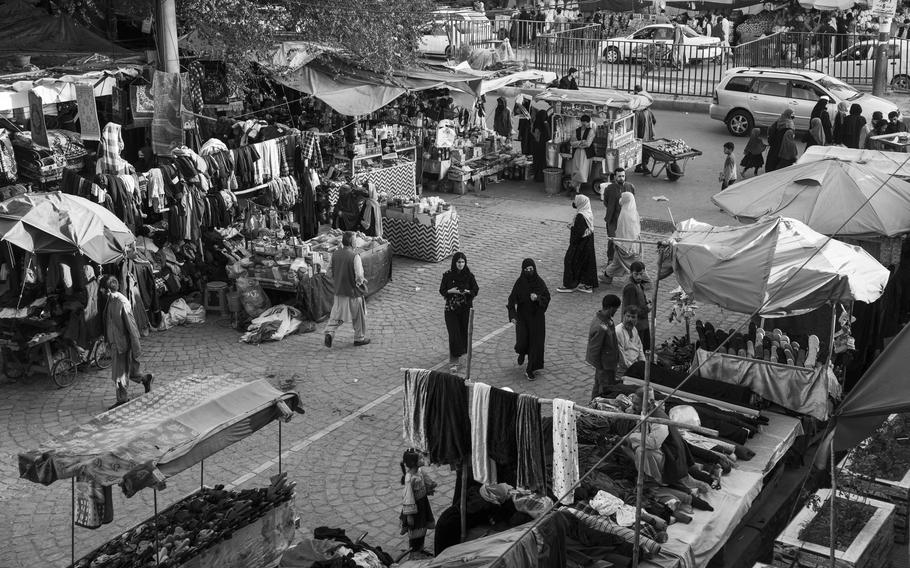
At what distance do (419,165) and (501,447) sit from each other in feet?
44.8

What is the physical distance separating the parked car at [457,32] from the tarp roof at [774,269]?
2020cm

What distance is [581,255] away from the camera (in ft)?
51.7

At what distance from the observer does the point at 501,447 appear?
8.40 m

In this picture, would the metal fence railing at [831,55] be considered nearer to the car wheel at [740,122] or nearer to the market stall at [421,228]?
the car wheel at [740,122]

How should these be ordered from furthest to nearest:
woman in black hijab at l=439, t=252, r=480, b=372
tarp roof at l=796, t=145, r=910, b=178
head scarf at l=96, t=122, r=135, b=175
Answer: head scarf at l=96, t=122, r=135, b=175 < tarp roof at l=796, t=145, r=910, b=178 < woman in black hijab at l=439, t=252, r=480, b=372

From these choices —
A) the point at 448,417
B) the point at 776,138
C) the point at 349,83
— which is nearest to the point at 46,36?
the point at 349,83

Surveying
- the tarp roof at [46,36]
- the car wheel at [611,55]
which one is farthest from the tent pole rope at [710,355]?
the car wheel at [611,55]

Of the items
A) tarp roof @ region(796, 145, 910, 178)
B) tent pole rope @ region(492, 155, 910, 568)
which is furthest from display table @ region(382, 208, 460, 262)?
tent pole rope @ region(492, 155, 910, 568)

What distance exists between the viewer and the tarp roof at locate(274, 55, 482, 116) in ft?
62.4

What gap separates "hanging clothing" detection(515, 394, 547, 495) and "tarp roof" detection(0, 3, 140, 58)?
13.7 metres

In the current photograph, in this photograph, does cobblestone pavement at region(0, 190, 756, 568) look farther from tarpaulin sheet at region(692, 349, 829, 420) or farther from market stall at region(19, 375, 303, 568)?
tarpaulin sheet at region(692, 349, 829, 420)

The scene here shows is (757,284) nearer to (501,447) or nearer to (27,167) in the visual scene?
(501,447)

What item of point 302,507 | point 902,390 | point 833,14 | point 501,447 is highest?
point 833,14

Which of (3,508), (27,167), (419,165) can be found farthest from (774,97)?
(3,508)
